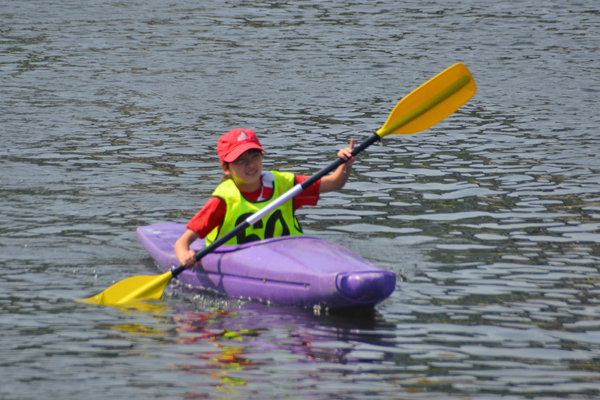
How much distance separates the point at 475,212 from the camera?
7.52m

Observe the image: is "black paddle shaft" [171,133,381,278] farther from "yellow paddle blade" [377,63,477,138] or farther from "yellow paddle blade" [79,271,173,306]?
"yellow paddle blade" [377,63,477,138]

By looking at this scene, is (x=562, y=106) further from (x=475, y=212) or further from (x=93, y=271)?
(x=93, y=271)

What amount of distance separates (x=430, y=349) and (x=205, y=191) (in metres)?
4.31

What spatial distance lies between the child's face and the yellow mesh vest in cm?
10

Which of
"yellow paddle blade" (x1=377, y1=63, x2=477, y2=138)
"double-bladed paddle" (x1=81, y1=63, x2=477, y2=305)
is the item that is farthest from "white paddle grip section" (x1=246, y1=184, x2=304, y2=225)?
"yellow paddle blade" (x1=377, y1=63, x2=477, y2=138)

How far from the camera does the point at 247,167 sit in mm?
5773

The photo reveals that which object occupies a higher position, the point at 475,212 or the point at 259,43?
the point at 259,43

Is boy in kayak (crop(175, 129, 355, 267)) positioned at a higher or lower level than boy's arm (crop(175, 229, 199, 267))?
higher

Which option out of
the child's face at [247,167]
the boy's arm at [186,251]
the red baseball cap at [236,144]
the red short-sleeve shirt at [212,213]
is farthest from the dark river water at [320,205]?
the red baseball cap at [236,144]

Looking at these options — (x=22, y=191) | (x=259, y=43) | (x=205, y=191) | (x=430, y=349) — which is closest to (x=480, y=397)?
(x=430, y=349)

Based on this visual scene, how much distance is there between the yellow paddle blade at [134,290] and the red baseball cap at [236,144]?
89 cm

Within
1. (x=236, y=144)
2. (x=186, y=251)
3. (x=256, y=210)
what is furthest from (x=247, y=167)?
(x=186, y=251)

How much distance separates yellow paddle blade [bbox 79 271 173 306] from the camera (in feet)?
18.6

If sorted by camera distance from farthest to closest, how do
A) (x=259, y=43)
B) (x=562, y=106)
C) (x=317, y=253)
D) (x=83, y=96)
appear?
(x=259, y=43) → (x=83, y=96) → (x=562, y=106) → (x=317, y=253)
